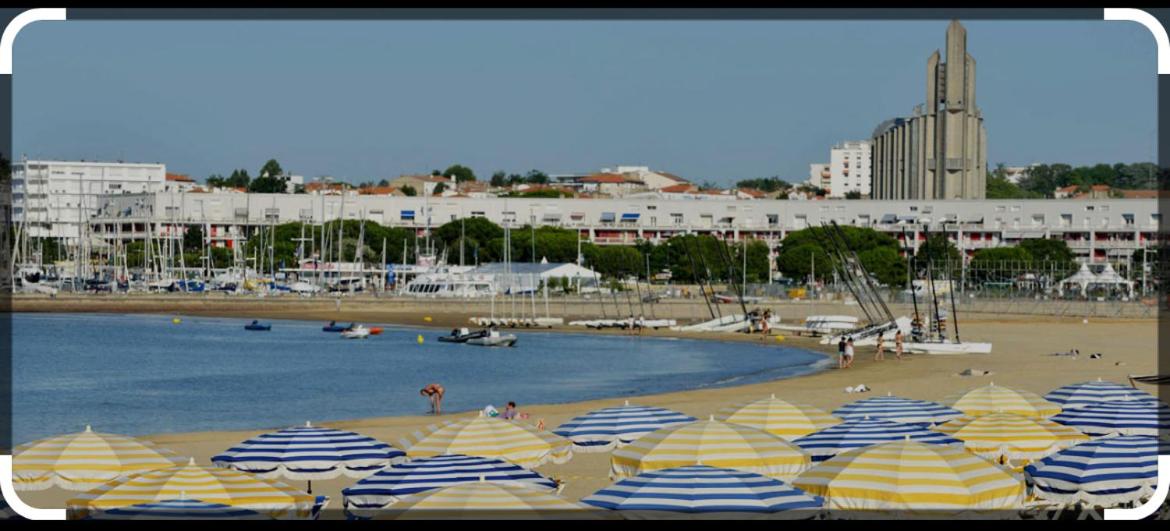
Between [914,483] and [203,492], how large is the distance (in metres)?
6.08

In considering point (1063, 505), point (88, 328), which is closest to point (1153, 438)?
point (1063, 505)

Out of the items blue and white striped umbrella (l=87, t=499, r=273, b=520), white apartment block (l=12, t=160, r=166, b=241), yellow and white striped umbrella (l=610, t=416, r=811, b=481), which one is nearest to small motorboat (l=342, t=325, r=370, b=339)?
yellow and white striped umbrella (l=610, t=416, r=811, b=481)

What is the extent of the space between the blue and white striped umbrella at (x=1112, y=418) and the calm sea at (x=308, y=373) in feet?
65.6

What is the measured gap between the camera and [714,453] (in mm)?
16172

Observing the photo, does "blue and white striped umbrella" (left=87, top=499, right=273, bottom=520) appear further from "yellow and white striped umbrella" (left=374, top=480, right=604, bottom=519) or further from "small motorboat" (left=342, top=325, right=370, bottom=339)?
"small motorboat" (left=342, top=325, right=370, bottom=339)

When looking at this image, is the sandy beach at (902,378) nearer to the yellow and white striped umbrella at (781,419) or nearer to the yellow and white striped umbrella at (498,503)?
the yellow and white striped umbrella at (781,419)

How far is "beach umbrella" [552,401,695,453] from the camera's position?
19.3m

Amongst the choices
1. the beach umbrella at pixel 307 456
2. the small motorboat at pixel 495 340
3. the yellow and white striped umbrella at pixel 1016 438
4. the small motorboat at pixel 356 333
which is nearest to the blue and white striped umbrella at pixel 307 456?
the beach umbrella at pixel 307 456

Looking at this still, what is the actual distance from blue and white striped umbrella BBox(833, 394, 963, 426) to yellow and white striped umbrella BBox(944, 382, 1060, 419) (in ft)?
1.56

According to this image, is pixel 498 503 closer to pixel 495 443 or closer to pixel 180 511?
pixel 180 511

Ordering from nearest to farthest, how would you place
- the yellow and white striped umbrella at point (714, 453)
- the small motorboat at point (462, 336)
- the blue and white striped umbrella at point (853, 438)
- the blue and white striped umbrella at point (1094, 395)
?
the yellow and white striped umbrella at point (714, 453) < the blue and white striped umbrella at point (853, 438) < the blue and white striped umbrella at point (1094, 395) < the small motorboat at point (462, 336)

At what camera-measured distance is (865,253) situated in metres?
117

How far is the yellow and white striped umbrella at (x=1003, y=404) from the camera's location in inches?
867

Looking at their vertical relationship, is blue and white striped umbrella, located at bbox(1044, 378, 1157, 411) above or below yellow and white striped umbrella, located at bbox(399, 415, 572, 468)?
above
